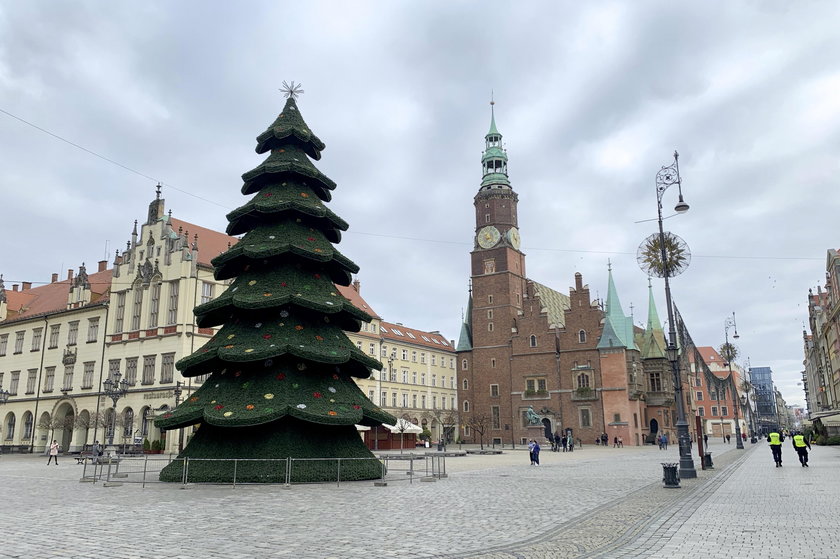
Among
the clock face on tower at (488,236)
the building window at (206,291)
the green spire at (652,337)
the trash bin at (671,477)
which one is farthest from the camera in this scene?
the green spire at (652,337)

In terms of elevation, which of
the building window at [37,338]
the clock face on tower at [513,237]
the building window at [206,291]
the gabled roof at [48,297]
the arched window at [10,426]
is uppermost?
the clock face on tower at [513,237]

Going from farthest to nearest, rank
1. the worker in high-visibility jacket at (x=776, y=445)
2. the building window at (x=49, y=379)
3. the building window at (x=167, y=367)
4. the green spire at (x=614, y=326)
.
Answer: the green spire at (x=614, y=326) < the building window at (x=49, y=379) < the building window at (x=167, y=367) < the worker in high-visibility jacket at (x=776, y=445)

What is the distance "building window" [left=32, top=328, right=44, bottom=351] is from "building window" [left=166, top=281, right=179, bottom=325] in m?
17.2

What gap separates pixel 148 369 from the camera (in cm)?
4778

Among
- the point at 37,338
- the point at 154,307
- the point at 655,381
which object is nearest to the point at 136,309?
the point at 154,307

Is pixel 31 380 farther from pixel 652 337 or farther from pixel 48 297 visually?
pixel 652 337

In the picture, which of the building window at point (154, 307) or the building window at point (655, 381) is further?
the building window at point (655, 381)

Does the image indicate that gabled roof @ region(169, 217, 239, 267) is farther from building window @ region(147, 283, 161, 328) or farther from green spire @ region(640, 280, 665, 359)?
green spire @ region(640, 280, 665, 359)

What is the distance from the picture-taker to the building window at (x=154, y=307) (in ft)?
160

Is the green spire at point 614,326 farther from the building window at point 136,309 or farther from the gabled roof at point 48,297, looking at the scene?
the gabled roof at point 48,297

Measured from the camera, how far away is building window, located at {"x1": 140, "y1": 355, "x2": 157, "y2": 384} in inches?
1863

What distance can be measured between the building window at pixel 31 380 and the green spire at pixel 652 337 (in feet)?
224

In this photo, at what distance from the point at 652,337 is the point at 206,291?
58.5 meters

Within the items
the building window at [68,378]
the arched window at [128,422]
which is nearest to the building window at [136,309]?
the arched window at [128,422]
